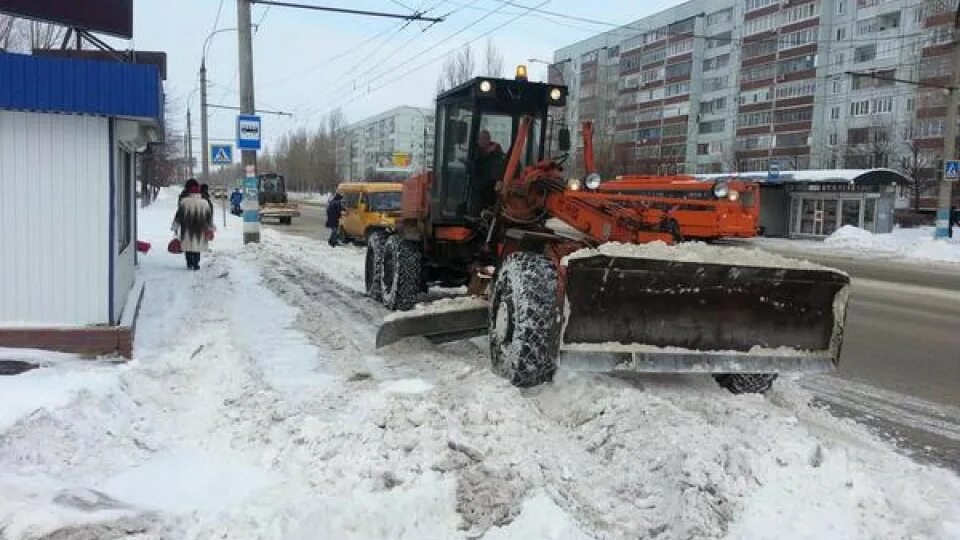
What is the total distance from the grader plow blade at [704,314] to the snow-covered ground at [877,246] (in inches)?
855

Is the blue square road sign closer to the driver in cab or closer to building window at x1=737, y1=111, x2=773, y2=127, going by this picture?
the driver in cab

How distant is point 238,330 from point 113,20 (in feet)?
14.1

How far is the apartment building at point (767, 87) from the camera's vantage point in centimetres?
5859

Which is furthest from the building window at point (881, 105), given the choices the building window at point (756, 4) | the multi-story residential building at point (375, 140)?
the multi-story residential building at point (375, 140)

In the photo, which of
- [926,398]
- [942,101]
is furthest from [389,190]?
[942,101]

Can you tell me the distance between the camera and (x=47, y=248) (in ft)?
22.3

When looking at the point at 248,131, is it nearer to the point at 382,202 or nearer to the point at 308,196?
the point at 382,202

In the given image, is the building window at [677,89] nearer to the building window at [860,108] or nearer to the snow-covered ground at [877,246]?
the building window at [860,108]

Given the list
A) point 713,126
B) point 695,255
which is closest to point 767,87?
point 713,126

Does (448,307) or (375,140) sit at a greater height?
(375,140)

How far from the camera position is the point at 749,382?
20.8 feet

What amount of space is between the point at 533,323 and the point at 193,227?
34.7 ft

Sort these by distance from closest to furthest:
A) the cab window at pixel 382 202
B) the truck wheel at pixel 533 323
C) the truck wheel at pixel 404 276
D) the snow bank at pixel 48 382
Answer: the snow bank at pixel 48 382
the truck wheel at pixel 533 323
the truck wheel at pixel 404 276
the cab window at pixel 382 202

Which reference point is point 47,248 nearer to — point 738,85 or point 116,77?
point 116,77
